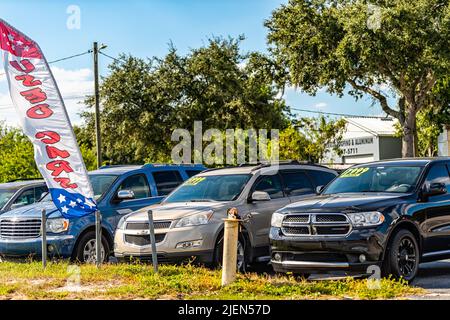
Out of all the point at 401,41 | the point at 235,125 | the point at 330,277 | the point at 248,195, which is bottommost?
the point at 330,277

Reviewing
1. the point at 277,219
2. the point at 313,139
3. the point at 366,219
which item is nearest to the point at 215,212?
the point at 277,219

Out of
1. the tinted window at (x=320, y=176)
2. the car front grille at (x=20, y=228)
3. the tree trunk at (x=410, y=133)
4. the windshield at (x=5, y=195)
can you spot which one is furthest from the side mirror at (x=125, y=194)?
the tree trunk at (x=410, y=133)

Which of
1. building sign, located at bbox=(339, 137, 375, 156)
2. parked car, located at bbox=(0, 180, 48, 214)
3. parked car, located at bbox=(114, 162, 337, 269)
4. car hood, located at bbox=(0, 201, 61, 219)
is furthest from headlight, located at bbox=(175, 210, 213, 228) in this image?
building sign, located at bbox=(339, 137, 375, 156)

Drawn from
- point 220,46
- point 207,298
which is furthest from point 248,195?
point 220,46

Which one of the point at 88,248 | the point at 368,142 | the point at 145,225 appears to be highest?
the point at 368,142

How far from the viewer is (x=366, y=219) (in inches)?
385

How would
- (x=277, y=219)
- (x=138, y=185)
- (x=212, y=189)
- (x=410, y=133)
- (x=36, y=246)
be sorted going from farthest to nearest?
(x=410, y=133) < (x=138, y=185) < (x=36, y=246) < (x=212, y=189) < (x=277, y=219)

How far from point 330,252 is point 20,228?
21.6 feet

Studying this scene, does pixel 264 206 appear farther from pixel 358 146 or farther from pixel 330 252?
pixel 358 146

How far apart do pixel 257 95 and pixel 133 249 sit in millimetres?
29402

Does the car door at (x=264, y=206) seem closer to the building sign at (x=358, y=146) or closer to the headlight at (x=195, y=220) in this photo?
the headlight at (x=195, y=220)

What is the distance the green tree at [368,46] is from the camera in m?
34.2

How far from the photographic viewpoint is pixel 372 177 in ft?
37.4
